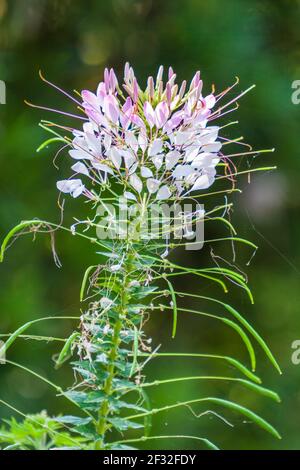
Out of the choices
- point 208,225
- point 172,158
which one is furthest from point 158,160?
point 208,225

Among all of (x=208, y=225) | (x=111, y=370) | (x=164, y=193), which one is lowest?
(x=111, y=370)

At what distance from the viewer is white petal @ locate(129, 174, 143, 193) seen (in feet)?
1.97

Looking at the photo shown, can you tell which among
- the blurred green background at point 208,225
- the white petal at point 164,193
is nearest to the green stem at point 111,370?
the white petal at point 164,193

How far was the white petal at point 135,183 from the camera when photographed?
60cm

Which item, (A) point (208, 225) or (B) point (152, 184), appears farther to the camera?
(A) point (208, 225)

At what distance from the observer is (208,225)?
6.65 feet

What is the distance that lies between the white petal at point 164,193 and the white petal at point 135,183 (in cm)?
2

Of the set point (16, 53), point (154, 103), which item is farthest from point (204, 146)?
point (16, 53)

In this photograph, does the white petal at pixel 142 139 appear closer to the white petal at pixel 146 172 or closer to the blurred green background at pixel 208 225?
the white petal at pixel 146 172

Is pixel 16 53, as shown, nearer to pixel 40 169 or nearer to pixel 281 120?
pixel 40 169

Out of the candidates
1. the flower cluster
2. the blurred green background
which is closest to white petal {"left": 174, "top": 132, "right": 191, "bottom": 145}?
the flower cluster

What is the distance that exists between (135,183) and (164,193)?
0.03 m

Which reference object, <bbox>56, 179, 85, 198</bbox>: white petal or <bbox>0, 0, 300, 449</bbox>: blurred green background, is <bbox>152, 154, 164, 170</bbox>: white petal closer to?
<bbox>56, 179, 85, 198</bbox>: white petal

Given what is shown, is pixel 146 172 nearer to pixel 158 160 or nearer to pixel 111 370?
pixel 158 160
